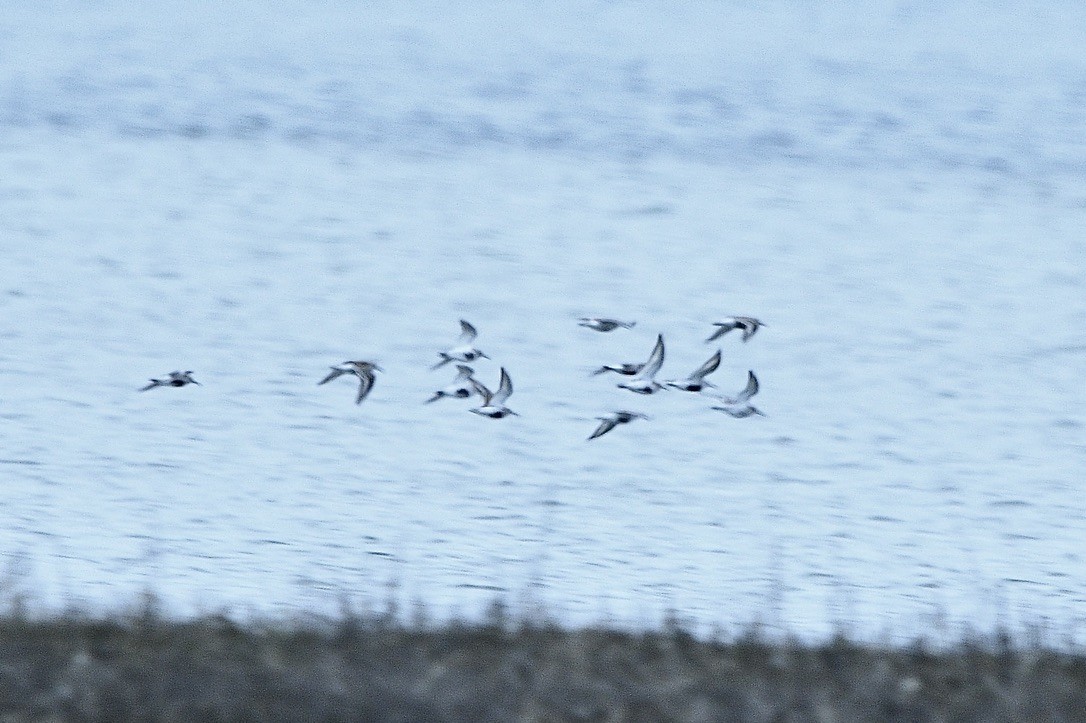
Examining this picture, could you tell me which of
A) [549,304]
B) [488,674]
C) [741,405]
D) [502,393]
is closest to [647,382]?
[502,393]

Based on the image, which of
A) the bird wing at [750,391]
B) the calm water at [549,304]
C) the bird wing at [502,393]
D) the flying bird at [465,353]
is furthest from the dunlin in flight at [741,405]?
the flying bird at [465,353]

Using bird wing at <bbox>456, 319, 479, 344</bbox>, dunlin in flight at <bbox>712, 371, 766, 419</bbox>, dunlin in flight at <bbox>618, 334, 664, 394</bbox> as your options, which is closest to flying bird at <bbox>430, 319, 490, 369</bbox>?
bird wing at <bbox>456, 319, 479, 344</bbox>

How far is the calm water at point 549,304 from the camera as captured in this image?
44.6 feet

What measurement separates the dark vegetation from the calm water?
48.1 inches

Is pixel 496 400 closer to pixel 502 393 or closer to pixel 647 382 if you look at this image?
pixel 502 393

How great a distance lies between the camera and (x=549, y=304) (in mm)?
22781

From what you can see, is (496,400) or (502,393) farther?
(502,393)

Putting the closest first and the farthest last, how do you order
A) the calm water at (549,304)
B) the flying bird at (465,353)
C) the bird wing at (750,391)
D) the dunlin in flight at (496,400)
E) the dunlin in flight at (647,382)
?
the calm water at (549,304)
the dunlin in flight at (647,382)
the dunlin in flight at (496,400)
the bird wing at (750,391)
the flying bird at (465,353)

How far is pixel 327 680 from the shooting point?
8102mm

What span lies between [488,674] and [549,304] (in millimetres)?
14439

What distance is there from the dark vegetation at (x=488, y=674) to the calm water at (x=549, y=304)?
1222 millimetres

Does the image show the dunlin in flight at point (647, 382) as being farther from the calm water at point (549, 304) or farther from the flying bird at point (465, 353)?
the flying bird at point (465, 353)

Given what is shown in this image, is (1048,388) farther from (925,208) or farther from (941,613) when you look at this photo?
(941,613)

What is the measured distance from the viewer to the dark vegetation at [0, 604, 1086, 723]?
25.9 ft
